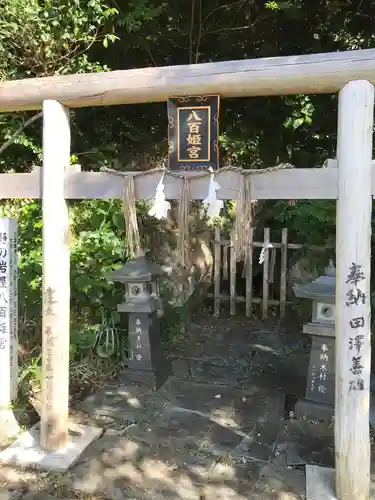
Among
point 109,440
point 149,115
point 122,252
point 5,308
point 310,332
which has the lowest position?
point 109,440

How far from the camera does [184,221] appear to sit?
11.3 feet

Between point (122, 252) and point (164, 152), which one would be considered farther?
point (164, 152)

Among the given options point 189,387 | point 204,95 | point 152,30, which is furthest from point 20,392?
point 152,30

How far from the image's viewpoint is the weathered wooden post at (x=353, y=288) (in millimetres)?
2988

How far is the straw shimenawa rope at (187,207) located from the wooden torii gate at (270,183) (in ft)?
0.17

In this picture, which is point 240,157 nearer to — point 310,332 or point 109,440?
point 310,332

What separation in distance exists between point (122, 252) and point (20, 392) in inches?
82.7

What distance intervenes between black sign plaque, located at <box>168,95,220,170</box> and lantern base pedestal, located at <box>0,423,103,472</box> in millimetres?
2384

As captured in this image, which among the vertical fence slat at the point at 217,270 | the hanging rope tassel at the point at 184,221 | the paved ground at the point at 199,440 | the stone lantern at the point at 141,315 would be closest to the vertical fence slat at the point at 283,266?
the vertical fence slat at the point at 217,270

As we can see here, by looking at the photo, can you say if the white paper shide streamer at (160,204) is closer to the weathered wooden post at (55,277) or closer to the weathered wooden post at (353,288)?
the weathered wooden post at (55,277)

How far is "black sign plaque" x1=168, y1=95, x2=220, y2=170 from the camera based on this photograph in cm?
329

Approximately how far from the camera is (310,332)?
4688 mm

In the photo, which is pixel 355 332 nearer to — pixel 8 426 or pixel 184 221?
pixel 184 221

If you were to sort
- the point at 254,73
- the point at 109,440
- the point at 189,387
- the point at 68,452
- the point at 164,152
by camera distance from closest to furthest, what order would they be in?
the point at 254,73 < the point at 68,452 < the point at 109,440 < the point at 189,387 < the point at 164,152
